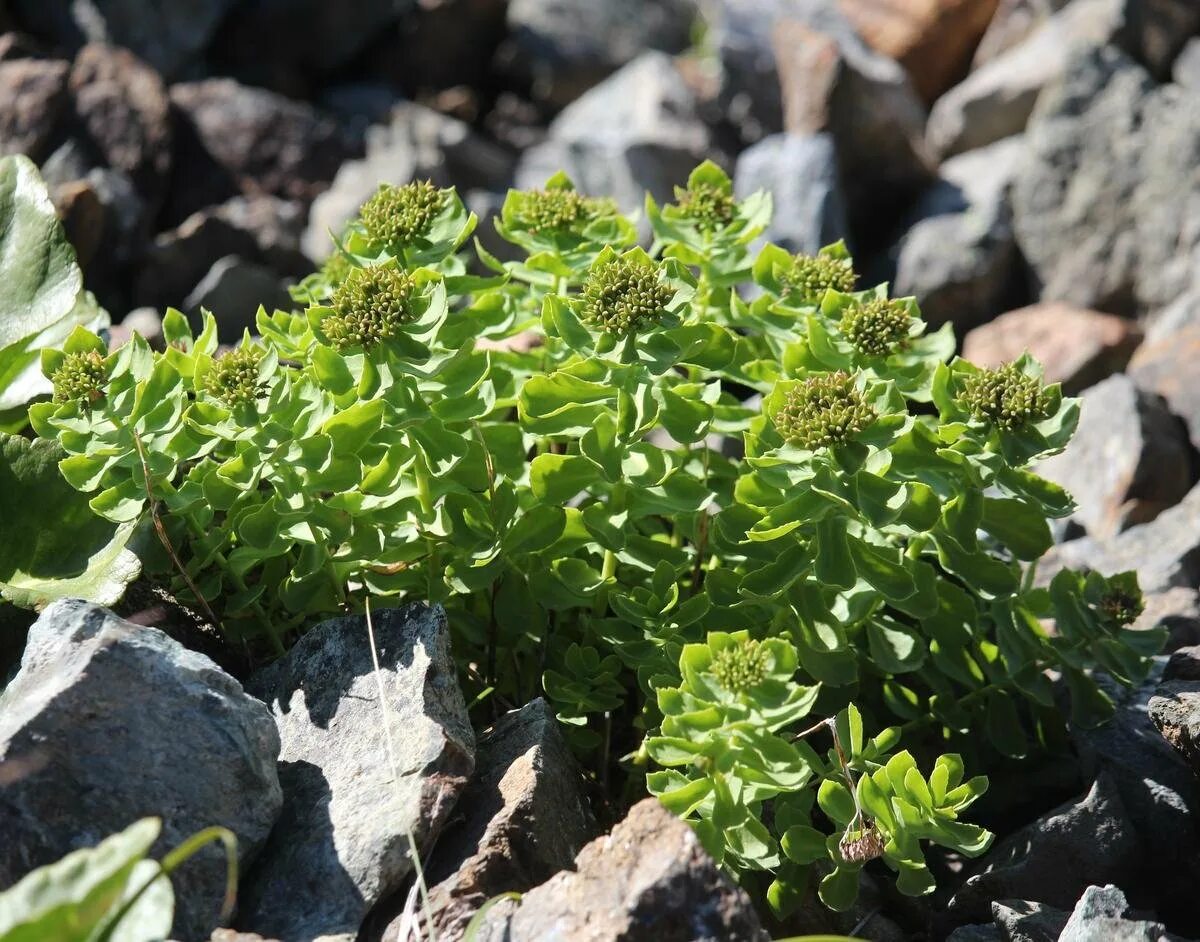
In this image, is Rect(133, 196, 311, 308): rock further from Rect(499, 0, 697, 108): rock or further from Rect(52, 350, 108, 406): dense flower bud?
Rect(52, 350, 108, 406): dense flower bud

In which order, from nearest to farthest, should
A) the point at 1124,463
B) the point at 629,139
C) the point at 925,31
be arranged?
the point at 1124,463, the point at 629,139, the point at 925,31

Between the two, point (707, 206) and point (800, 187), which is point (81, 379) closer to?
point (707, 206)

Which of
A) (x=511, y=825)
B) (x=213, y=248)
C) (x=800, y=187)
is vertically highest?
(x=511, y=825)

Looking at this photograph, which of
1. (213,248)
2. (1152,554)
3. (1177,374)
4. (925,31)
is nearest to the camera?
(1152,554)

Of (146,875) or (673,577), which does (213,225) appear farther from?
(146,875)

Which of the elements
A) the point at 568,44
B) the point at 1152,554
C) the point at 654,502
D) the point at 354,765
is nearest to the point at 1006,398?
the point at 654,502

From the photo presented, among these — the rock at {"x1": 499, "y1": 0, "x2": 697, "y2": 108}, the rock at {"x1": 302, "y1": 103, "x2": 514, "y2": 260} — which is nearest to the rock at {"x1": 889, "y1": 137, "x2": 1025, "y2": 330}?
the rock at {"x1": 302, "y1": 103, "x2": 514, "y2": 260}

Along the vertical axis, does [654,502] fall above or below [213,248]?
above

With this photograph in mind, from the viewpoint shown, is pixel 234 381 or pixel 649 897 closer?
pixel 649 897

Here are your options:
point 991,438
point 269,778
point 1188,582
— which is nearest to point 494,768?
point 269,778
